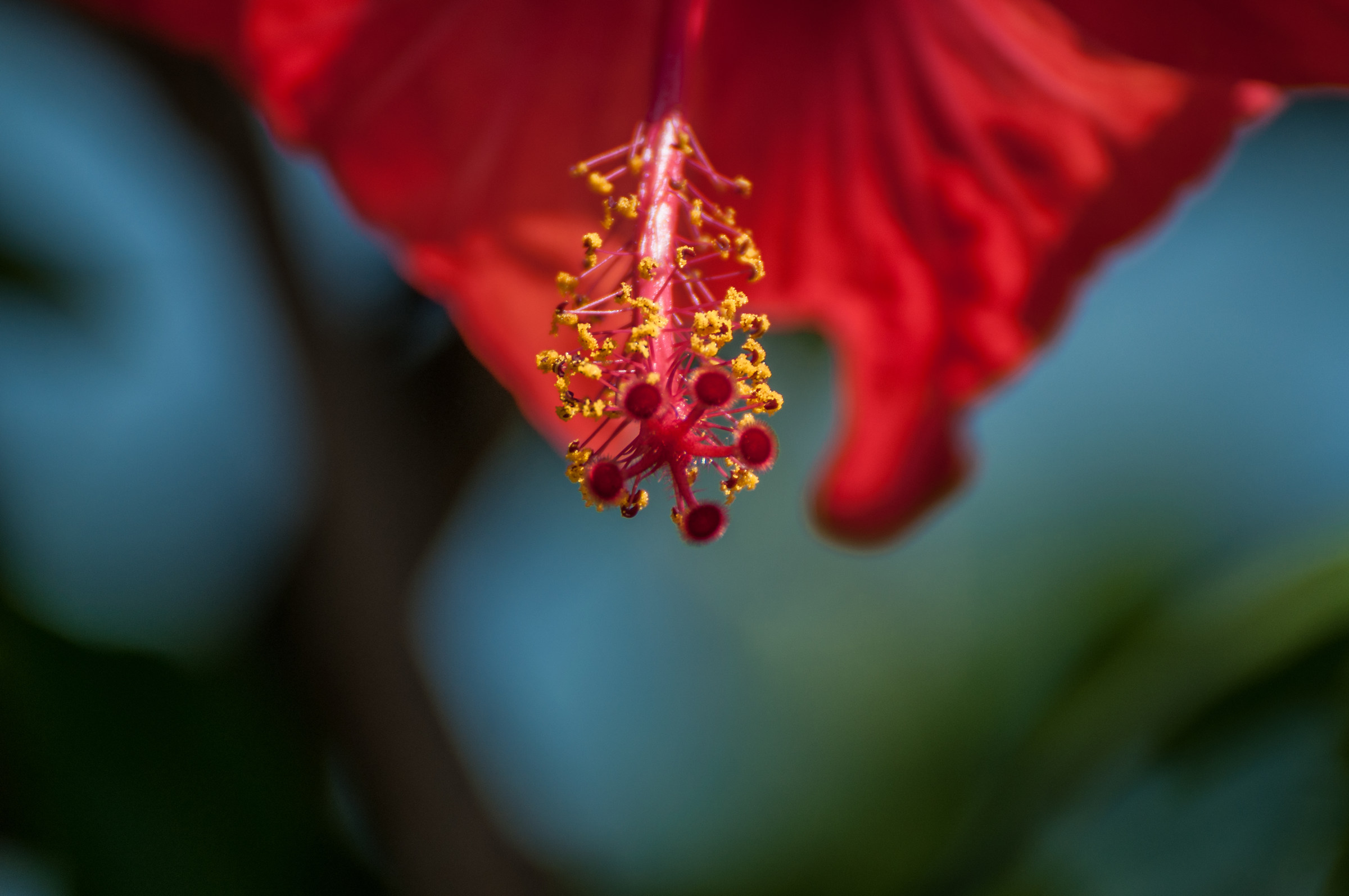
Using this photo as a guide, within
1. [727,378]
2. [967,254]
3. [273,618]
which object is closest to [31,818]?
[273,618]

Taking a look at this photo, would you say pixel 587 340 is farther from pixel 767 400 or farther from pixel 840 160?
pixel 840 160

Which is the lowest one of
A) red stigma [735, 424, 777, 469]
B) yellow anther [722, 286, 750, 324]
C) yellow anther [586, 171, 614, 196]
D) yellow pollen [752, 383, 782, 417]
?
red stigma [735, 424, 777, 469]

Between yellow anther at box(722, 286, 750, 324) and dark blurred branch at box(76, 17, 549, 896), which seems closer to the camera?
yellow anther at box(722, 286, 750, 324)

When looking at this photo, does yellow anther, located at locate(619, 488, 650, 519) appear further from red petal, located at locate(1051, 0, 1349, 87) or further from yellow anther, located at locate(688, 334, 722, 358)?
red petal, located at locate(1051, 0, 1349, 87)

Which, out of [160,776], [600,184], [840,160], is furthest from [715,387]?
[160,776]

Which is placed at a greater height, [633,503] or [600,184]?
[600,184]

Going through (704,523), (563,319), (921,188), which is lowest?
(704,523)

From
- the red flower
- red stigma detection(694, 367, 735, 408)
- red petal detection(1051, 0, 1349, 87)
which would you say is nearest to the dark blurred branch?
the red flower

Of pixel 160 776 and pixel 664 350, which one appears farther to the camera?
pixel 160 776
